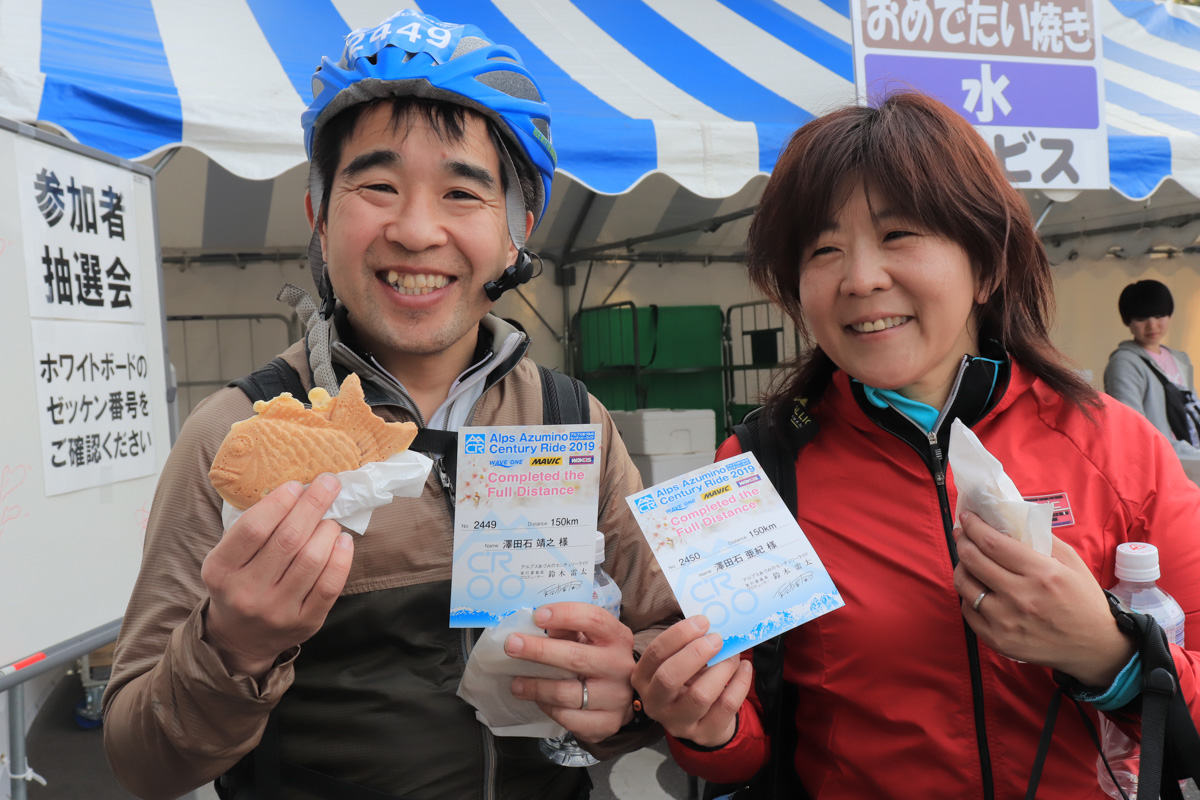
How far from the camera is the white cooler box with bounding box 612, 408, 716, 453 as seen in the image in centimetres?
561

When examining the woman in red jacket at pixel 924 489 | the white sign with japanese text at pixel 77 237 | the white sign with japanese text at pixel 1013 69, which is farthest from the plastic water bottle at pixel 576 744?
the white sign with japanese text at pixel 1013 69

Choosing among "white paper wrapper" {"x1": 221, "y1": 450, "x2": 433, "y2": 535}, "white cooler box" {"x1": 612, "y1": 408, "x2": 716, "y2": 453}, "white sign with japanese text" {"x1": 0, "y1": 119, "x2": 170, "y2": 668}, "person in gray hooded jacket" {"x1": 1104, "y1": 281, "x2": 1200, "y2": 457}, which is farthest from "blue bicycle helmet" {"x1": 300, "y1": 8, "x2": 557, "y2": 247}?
"person in gray hooded jacket" {"x1": 1104, "y1": 281, "x2": 1200, "y2": 457}

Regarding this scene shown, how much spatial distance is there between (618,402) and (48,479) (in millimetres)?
7504

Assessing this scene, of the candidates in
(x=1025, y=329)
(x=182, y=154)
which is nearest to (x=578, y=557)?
(x=1025, y=329)

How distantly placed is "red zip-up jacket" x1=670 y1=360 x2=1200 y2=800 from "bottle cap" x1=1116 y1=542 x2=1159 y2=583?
100 millimetres

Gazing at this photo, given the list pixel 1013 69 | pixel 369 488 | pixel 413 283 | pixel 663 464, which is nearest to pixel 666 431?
pixel 663 464

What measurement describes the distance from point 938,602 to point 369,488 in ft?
2.91

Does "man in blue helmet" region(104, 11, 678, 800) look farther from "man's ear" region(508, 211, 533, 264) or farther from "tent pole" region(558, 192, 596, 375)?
"tent pole" region(558, 192, 596, 375)

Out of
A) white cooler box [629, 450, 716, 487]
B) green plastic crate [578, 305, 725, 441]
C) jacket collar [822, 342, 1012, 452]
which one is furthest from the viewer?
green plastic crate [578, 305, 725, 441]

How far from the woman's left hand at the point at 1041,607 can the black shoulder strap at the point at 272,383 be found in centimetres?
102

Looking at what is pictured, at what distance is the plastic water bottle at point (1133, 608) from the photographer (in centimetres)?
113

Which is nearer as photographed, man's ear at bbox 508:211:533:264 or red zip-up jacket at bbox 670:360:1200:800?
red zip-up jacket at bbox 670:360:1200:800

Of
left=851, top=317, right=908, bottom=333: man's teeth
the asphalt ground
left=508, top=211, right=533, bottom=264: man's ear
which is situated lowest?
the asphalt ground

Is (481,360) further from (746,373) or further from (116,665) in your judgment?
(746,373)
